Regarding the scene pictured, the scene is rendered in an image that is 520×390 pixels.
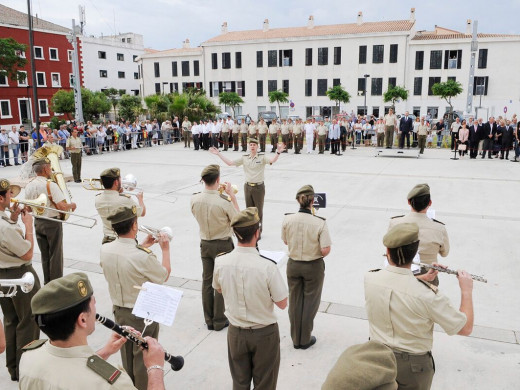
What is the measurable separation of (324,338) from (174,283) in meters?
2.75

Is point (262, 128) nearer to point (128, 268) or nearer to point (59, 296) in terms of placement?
point (128, 268)

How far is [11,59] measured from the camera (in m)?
43.2

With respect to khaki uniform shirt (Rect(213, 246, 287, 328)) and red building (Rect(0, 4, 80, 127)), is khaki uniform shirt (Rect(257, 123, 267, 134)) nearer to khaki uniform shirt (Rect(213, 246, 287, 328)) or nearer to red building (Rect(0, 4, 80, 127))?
khaki uniform shirt (Rect(213, 246, 287, 328))

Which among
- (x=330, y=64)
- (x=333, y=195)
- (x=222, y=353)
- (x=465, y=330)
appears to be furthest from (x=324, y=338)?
(x=330, y=64)

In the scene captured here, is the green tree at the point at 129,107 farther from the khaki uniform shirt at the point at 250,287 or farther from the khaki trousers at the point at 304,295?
the khaki uniform shirt at the point at 250,287

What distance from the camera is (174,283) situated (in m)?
7.03

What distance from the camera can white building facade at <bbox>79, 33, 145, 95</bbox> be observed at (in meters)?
60.2

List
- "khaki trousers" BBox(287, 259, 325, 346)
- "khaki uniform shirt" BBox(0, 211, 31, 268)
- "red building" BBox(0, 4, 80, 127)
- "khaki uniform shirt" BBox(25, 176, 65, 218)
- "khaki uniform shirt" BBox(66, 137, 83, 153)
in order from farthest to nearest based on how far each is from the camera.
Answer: "red building" BBox(0, 4, 80, 127)
"khaki uniform shirt" BBox(66, 137, 83, 153)
"khaki uniform shirt" BBox(25, 176, 65, 218)
"khaki trousers" BBox(287, 259, 325, 346)
"khaki uniform shirt" BBox(0, 211, 31, 268)

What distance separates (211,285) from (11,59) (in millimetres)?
46688

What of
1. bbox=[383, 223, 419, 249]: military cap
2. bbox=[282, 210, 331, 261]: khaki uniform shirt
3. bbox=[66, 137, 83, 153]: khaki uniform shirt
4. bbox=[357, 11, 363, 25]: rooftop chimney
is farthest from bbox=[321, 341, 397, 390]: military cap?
bbox=[357, 11, 363, 25]: rooftop chimney

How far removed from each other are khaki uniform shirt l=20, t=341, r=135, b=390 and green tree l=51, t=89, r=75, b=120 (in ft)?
159

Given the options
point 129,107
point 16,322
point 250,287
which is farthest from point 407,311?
point 129,107

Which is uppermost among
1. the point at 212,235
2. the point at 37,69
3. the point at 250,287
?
the point at 37,69

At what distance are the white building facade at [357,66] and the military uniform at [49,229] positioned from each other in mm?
45767
